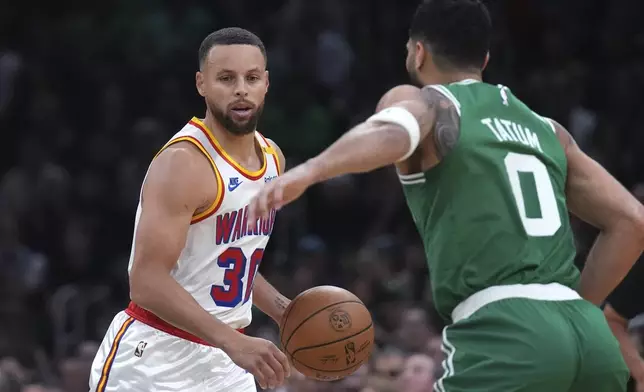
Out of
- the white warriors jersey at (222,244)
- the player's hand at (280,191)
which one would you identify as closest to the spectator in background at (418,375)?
the white warriors jersey at (222,244)

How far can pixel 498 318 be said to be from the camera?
12.5 ft

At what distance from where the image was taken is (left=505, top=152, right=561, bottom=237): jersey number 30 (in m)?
3.93

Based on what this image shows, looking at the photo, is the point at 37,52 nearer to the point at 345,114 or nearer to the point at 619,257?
the point at 345,114

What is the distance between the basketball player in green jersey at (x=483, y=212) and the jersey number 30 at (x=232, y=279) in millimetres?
1005

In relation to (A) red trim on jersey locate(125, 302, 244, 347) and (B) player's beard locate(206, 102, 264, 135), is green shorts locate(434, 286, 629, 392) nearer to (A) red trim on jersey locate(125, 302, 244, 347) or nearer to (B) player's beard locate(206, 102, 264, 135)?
(A) red trim on jersey locate(125, 302, 244, 347)

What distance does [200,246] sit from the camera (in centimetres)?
473

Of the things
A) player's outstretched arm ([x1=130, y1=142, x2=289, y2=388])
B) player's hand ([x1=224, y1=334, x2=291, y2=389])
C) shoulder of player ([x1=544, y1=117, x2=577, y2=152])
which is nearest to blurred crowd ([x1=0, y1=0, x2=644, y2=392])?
player's outstretched arm ([x1=130, y1=142, x2=289, y2=388])

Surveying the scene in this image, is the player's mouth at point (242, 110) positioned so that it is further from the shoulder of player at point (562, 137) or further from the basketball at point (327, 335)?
the shoulder of player at point (562, 137)

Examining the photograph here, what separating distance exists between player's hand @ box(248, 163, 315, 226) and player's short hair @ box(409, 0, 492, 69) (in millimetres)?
892

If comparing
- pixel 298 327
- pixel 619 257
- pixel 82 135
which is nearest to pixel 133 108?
pixel 82 135

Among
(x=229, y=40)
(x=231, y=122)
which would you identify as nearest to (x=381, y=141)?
(x=231, y=122)

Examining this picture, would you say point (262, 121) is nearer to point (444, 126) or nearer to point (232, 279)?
point (232, 279)

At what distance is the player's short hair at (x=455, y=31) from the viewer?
414 centimetres

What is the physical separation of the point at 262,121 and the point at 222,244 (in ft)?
19.7
